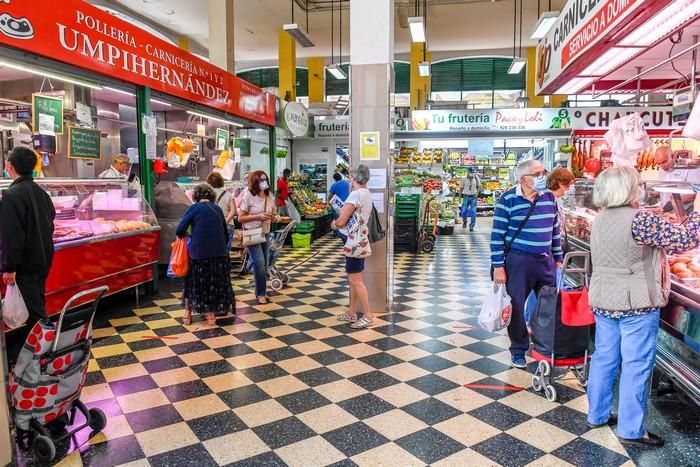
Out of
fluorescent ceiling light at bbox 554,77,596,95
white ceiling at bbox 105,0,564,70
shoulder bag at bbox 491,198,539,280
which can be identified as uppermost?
white ceiling at bbox 105,0,564,70

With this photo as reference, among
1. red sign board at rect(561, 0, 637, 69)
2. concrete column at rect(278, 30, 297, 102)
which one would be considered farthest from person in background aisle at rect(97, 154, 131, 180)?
concrete column at rect(278, 30, 297, 102)

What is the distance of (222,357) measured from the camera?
170 inches

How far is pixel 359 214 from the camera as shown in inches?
198

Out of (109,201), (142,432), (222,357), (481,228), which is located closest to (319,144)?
(481,228)

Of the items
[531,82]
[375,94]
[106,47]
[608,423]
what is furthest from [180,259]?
[531,82]

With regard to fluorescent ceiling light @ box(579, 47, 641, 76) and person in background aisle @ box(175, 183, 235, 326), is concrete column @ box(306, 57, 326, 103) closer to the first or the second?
person in background aisle @ box(175, 183, 235, 326)

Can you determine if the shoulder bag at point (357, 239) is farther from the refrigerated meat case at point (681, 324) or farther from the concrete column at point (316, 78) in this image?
the concrete column at point (316, 78)

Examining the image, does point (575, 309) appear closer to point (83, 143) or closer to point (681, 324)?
point (681, 324)

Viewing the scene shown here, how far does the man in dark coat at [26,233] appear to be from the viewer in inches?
131

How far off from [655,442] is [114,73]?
604 cm

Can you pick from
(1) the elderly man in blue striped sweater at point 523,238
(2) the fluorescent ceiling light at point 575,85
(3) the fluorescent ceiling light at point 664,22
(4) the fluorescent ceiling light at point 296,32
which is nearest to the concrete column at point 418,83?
(4) the fluorescent ceiling light at point 296,32

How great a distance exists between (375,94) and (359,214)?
155 centimetres

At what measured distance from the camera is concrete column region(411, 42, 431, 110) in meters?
16.5

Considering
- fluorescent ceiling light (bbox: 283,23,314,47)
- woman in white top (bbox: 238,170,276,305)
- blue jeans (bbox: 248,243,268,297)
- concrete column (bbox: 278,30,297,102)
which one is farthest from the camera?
concrete column (bbox: 278,30,297,102)
